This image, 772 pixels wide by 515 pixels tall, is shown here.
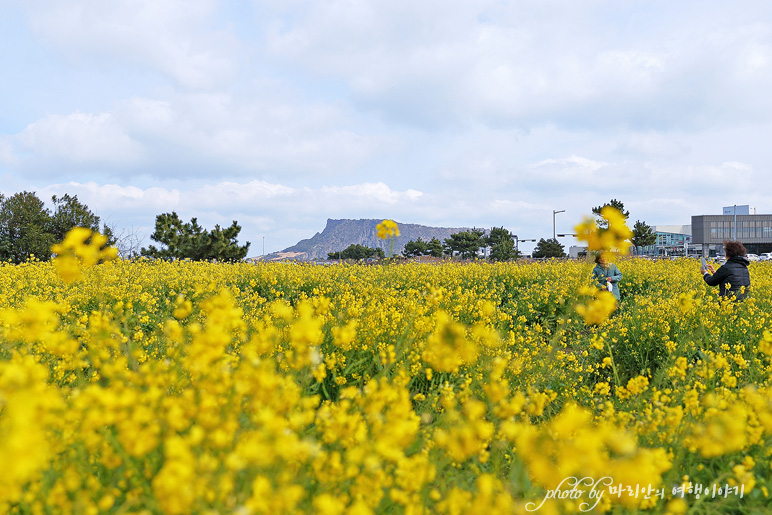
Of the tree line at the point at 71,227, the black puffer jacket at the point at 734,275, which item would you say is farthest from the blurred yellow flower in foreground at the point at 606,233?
the tree line at the point at 71,227

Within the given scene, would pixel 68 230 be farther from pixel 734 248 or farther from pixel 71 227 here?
pixel 734 248

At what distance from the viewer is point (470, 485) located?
2541 mm

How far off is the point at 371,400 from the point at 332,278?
8.98 meters

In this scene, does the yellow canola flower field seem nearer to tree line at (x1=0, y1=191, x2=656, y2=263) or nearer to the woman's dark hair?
the woman's dark hair

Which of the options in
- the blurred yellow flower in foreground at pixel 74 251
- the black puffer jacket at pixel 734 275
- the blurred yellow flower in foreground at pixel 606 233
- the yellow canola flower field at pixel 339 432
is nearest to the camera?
the yellow canola flower field at pixel 339 432

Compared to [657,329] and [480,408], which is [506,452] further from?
[657,329]

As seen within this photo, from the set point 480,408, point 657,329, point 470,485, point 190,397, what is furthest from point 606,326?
point 190,397

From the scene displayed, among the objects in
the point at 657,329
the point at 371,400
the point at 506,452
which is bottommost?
the point at 506,452

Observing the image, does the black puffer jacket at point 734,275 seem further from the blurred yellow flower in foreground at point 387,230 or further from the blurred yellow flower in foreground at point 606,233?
the blurred yellow flower in foreground at point 387,230

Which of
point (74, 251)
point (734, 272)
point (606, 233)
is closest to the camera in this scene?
point (74, 251)

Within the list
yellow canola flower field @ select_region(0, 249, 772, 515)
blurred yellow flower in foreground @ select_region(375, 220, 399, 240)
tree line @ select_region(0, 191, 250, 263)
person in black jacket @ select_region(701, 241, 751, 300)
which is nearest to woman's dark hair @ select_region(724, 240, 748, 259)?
person in black jacket @ select_region(701, 241, 751, 300)

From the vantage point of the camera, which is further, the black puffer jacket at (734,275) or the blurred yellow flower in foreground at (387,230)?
the black puffer jacket at (734,275)

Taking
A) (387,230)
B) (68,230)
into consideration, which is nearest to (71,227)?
(68,230)

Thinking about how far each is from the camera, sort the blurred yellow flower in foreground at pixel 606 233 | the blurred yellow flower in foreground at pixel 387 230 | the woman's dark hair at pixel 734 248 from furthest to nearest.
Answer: the woman's dark hair at pixel 734 248, the blurred yellow flower in foreground at pixel 387 230, the blurred yellow flower in foreground at pixel 606 233
